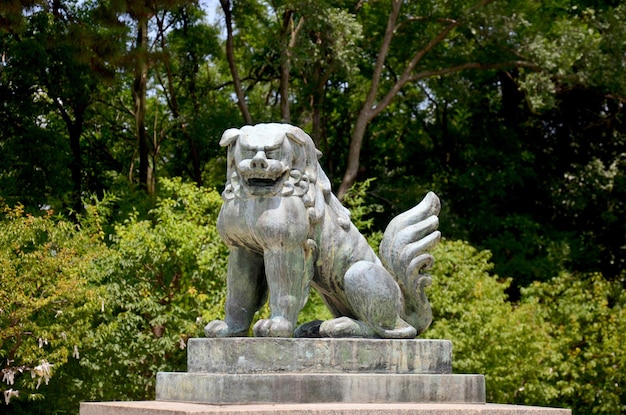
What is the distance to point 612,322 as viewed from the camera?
22.0 m

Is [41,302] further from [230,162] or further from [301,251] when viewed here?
[301,251]

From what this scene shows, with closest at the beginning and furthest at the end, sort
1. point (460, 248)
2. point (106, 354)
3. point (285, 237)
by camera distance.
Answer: point (285, 237) → point (106, 354) → point (460, 248)

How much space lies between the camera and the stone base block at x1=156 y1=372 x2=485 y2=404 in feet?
22.3

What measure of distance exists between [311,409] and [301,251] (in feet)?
4.15

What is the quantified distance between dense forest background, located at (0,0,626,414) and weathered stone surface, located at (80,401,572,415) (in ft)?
28.9

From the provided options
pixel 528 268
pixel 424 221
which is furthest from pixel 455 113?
pixel 424 221

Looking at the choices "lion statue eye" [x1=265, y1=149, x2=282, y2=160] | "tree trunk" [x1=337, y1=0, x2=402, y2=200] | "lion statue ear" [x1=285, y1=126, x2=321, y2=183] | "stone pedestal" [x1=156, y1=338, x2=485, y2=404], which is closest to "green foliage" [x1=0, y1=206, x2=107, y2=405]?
"tree trunk" [x1=337, y1=0, x2=402, y2=200]

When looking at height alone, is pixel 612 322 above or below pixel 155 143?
below

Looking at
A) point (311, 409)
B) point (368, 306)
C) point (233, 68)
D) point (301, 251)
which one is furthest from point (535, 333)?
point (311, 409)

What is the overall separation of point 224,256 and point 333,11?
6.06 metres

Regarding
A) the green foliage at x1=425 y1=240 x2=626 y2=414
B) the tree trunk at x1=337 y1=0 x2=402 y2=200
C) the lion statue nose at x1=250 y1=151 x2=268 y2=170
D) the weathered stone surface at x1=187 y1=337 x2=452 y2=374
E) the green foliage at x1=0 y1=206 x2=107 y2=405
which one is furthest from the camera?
the tree trunk at x1=337 y1=0 x2=402 y2=200

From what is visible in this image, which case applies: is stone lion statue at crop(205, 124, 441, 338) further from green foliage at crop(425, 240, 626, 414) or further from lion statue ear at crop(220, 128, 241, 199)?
green foliage at crop(425, 240, 626, 414)

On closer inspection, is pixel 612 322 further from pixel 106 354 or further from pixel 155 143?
pixel 155 143

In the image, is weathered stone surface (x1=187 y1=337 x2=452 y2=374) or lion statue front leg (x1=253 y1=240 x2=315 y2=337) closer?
weathered stone surface (x1=187 y1=337 x2=452 y2=374)
